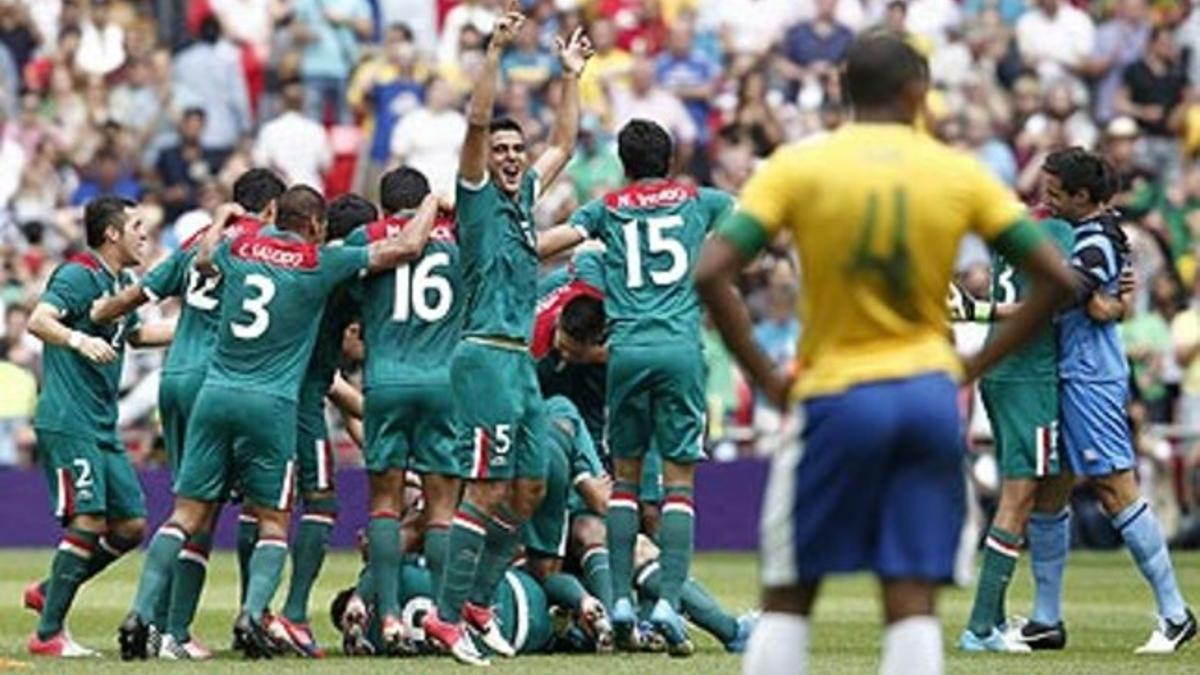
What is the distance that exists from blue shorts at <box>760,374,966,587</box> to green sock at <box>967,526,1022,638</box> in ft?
20.7

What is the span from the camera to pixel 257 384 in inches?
616

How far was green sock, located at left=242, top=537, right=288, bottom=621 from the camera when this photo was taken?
51.6 feet

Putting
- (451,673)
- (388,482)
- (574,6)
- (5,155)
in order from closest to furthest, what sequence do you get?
(451,673) → (388,482) → (5,155) → (574,6)

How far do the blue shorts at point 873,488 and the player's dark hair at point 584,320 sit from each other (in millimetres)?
6832

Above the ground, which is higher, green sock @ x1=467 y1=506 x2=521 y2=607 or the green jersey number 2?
the green jersey number 2

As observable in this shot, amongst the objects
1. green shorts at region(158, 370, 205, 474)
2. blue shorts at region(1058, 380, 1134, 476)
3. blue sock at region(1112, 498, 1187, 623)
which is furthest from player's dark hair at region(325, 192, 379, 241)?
blue sock at region(1112, 498, 1187, 623)

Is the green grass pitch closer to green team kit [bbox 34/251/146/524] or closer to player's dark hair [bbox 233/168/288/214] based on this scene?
green team kit [bbox 34/251/146/524]

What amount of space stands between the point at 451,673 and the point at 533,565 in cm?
180

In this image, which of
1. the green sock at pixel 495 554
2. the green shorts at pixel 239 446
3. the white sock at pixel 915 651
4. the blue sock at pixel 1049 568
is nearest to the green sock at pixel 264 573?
the green shorts at pixel 239 446

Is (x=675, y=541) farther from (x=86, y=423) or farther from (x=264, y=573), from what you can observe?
(x=86, y=423)

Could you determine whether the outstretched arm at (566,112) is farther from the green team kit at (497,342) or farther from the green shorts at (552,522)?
the green shorts at (552,522)

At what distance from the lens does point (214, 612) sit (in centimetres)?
1978

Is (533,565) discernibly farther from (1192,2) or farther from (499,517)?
(1192,2)

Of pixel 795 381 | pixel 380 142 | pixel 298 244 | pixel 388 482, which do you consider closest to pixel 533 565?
pixel 388 482
